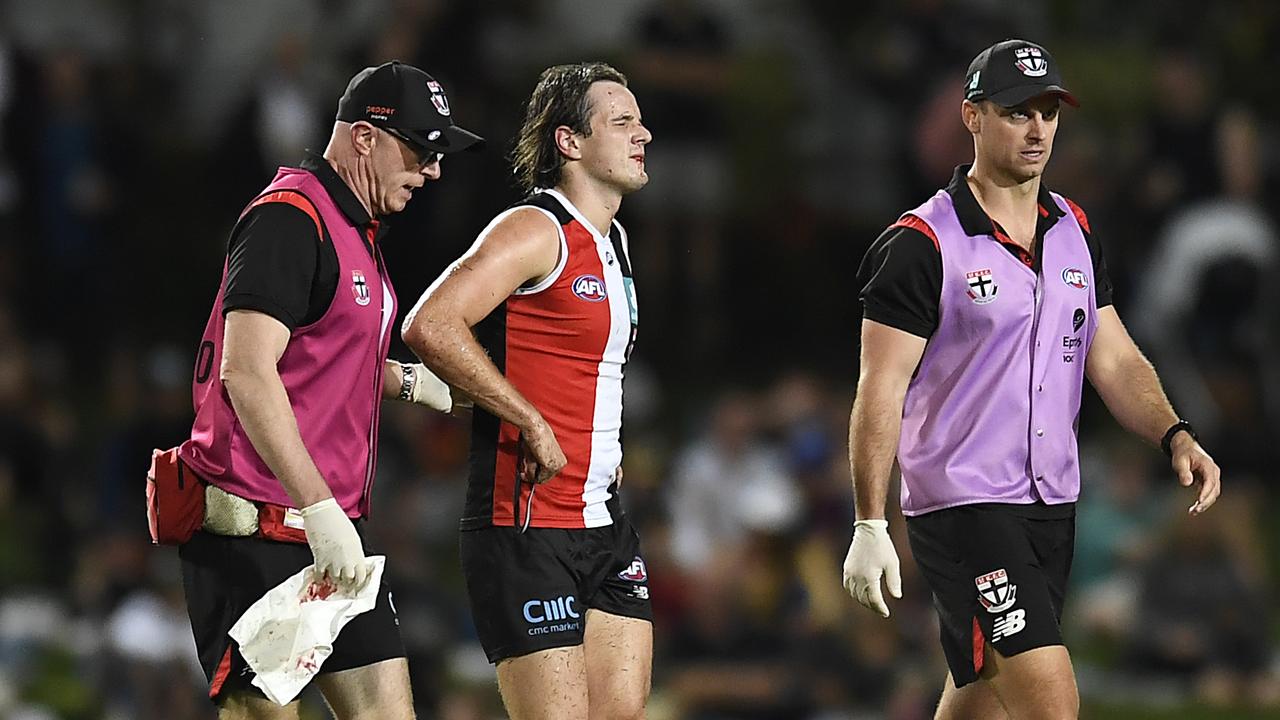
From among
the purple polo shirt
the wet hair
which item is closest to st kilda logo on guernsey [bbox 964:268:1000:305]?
the purple polo shirt

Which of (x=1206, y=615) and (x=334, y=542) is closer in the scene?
(x=334, y=542)

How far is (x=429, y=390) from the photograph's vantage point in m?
6.30

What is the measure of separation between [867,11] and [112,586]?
8198mm

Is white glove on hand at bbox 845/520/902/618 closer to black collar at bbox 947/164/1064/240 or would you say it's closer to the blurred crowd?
black collar at bbox 947/164/1064/240

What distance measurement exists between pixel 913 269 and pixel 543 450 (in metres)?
1.28

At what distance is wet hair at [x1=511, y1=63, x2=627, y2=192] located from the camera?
6.11 meters

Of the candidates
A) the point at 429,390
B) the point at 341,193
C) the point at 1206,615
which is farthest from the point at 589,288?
the point at 1206,615

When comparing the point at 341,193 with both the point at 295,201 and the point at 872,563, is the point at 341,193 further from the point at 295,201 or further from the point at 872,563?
the point at 872,563

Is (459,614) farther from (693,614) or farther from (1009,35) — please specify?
(1009,35)

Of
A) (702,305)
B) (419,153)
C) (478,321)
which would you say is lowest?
(702,305)

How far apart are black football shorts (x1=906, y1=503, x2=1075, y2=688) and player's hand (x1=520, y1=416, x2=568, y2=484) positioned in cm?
120

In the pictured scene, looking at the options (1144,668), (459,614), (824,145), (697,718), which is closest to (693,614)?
(697,718)

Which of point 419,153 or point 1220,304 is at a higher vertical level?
point 419,153

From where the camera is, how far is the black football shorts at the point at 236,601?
5.51 meters
